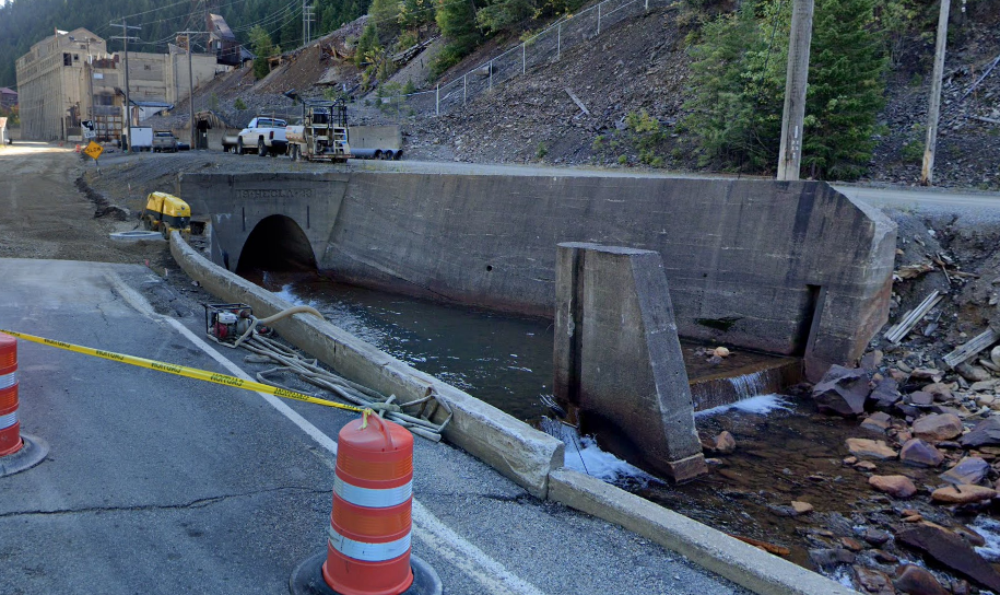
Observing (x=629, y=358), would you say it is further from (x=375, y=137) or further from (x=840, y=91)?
(x=375, y=137)

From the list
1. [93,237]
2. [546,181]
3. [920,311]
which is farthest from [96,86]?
[920,311]

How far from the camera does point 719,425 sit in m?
10.7

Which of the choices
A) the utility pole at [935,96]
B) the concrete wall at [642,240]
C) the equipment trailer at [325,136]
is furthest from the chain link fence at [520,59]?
the utility pole at [935,96]

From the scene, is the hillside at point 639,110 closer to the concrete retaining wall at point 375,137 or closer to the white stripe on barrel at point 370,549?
the concrete retaining wall at point 375,137

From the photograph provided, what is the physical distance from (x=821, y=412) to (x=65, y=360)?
33.0 ft

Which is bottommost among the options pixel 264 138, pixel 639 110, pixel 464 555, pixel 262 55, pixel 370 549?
pixel 464 555

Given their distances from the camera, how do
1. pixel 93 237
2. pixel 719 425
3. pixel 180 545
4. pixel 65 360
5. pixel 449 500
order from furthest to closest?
pixel 93 237 < pixel 719 425 < pixel 65 360 < pixel 449 500 < pixel 180 545

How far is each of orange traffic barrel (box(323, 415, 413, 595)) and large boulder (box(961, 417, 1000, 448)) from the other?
8375 mm

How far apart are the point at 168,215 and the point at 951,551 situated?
18.3 metres

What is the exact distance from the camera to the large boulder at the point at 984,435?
9.38 meters

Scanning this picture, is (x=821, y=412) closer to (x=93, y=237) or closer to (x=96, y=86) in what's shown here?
(x=93, y=237)

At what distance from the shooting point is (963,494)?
8188 mm

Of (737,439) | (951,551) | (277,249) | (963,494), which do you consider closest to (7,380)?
(951,551)

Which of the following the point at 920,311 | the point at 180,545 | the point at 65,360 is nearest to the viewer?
the point at 180,545
